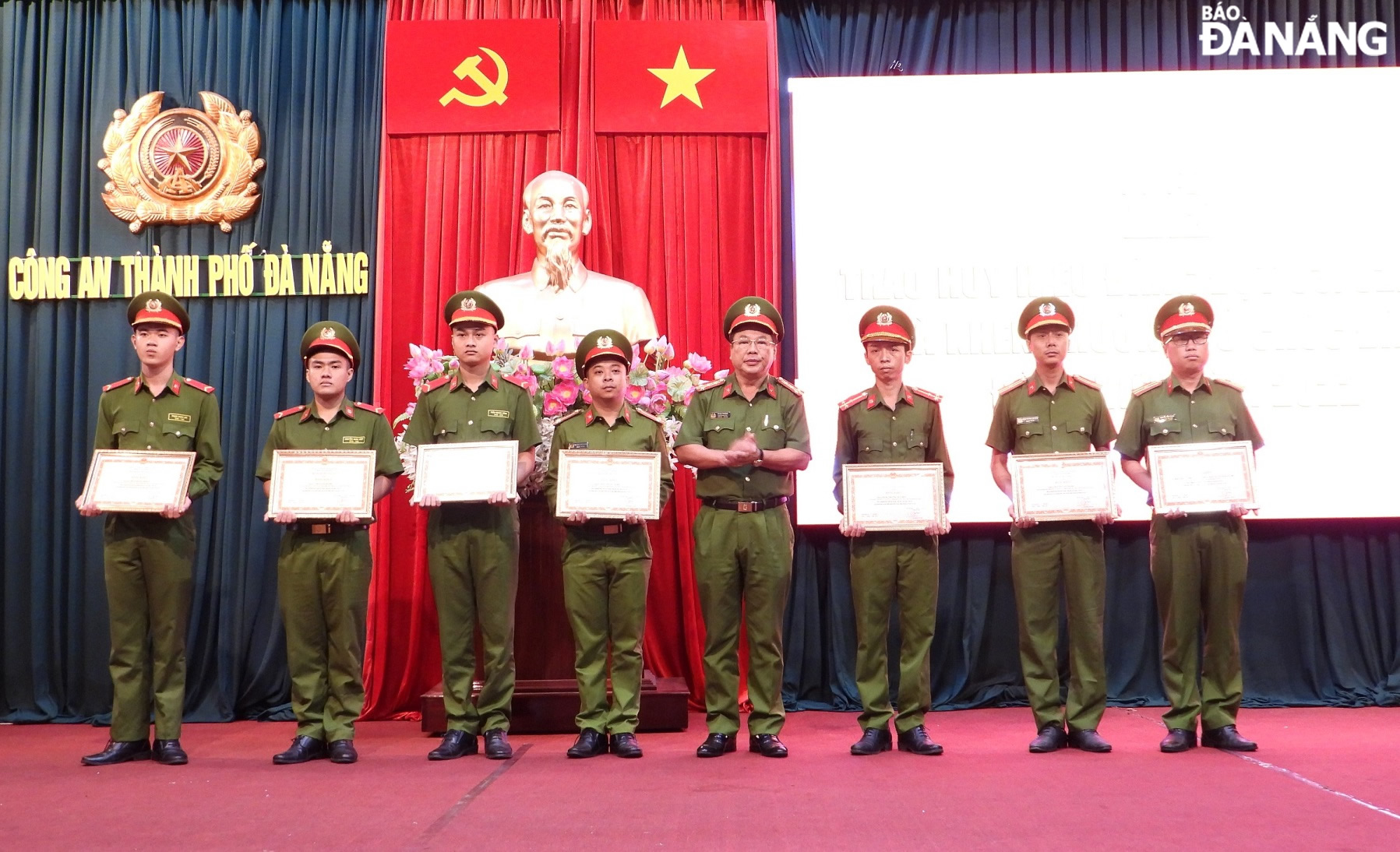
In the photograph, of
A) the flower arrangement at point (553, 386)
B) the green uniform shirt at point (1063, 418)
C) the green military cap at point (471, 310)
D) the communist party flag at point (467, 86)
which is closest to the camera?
the green uniform shirt at point (1063, 418)

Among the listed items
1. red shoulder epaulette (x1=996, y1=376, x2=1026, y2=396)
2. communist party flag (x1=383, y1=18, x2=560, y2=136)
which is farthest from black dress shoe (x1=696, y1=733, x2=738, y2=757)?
communist party flag (x1=383, y1=18, x2=560, y2=136)

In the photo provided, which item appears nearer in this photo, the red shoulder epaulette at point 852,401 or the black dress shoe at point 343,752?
the black dress shoe at point 343,752

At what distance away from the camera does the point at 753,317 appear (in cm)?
436

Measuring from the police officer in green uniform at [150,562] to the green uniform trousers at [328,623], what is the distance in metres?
0.43

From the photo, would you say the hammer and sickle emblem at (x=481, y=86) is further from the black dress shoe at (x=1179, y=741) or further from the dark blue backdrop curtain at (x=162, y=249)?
the black dress shoe at (x=1179, y=741)

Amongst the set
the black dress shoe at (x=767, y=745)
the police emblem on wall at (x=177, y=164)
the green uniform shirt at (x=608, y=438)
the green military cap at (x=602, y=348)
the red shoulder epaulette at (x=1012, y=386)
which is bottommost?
the black dress shoe at (x=767, y=745)

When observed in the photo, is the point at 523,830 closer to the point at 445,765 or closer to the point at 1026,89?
the point at 445,765

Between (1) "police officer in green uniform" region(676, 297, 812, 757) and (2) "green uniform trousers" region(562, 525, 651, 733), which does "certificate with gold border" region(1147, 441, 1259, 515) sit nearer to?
(1) "police officer in green uniform" region(676, 297, 812, 757)

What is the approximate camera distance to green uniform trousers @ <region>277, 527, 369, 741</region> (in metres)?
4.21

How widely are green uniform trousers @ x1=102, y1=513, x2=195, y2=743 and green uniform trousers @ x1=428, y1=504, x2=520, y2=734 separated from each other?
920 mm

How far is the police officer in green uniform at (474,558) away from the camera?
168 inches

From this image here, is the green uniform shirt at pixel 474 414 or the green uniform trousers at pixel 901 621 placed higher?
the green uniform shirt at pixel 474 414

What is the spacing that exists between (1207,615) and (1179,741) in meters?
0.45

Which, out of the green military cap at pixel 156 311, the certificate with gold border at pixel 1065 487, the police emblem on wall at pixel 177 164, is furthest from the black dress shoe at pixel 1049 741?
the police emblem on wall at pixel 177 164
